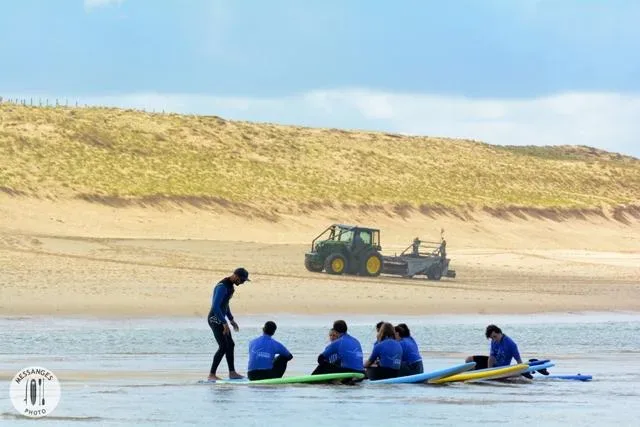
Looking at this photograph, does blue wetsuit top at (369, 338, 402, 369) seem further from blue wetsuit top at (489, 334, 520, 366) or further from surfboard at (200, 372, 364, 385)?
blue wetsuit top at (489, 334, 520, 366)

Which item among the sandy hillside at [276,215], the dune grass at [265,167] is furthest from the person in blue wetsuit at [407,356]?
the dune grass at [265,167]

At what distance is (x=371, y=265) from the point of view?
43.2 metres

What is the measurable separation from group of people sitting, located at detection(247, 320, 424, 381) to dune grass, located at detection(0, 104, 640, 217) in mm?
38947

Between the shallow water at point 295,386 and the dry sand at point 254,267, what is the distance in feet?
8.78

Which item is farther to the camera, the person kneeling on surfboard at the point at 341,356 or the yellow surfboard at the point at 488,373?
the yellow surfboard at the point at 488,373

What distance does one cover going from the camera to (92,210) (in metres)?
58.3

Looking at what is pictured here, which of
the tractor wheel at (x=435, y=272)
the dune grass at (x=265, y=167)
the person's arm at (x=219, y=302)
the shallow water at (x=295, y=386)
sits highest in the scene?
the dune grass at (x=265, y=167)

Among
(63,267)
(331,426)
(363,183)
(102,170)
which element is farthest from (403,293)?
(363,183)

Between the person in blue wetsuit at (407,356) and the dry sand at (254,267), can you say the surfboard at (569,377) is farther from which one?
the dry sand at (254,267)

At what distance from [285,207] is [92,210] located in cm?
1011

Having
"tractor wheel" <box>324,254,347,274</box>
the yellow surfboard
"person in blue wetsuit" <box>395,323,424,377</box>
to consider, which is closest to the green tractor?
"tractor wheel" <box>324,254,347,274</box>

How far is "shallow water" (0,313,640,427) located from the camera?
18.0m

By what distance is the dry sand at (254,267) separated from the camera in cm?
3525

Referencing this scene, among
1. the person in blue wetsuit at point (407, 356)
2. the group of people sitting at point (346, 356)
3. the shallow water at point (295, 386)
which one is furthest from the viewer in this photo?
the person in blue wetsuit at point (407, 356)
